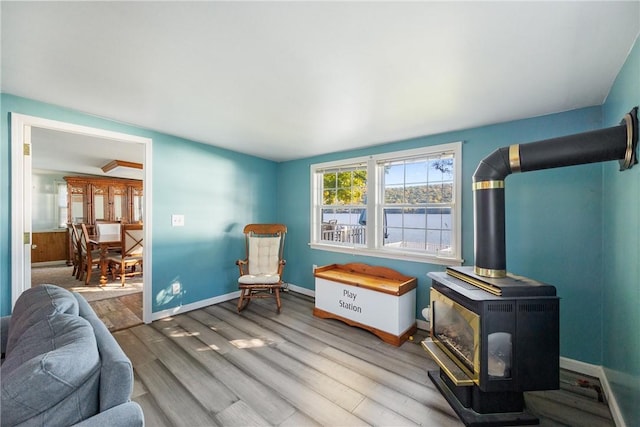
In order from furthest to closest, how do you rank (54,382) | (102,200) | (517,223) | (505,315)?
(102,200) → (517,223) → (505,315) → (54,382)

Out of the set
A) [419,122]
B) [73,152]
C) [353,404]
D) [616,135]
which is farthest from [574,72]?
[73,152]

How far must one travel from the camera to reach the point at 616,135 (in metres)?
1.45

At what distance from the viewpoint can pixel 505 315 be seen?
1511mm

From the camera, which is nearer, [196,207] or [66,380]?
[66,380]

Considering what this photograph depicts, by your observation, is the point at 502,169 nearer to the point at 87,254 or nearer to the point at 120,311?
the point at 120,311

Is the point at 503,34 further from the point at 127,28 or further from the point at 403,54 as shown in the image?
the point at 127,28

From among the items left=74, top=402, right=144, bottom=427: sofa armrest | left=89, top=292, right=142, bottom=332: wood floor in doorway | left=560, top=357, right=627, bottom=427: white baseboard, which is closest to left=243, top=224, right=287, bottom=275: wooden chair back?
left=89, top=292, right=142, bottom=332: wood floor in doorway

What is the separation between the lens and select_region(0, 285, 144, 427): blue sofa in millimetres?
794

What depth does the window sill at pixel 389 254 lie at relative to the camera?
8.89 ft

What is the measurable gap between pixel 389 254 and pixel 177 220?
2.73m

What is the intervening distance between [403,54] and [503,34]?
49cm

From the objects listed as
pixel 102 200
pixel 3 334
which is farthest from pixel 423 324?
pixel 102 200

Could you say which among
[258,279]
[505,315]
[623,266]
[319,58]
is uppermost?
[319,58]

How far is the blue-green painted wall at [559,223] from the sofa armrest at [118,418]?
2.83m
